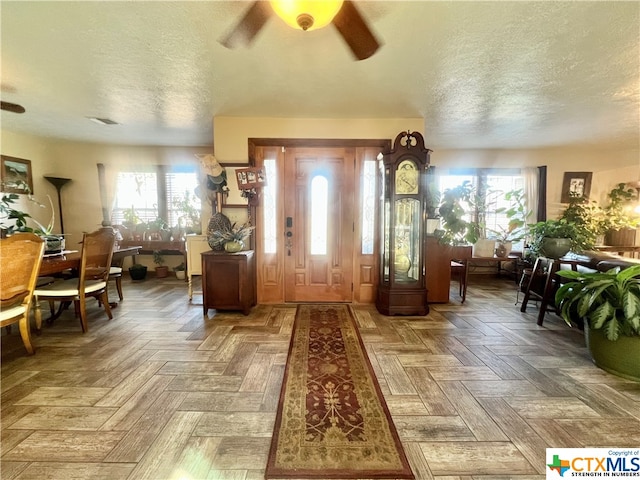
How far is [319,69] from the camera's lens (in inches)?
91.8

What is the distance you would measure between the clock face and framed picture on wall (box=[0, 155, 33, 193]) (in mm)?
6178

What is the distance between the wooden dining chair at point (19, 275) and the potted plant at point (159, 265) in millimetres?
3154

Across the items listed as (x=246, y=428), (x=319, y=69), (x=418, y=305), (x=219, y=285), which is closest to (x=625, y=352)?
(x=418, y=305)

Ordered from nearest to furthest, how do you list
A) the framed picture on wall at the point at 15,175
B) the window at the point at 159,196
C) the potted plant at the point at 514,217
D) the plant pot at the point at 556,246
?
1. the plant pot at the point at 556,246
2. the framed picture on wall at the point at 15,175
3. the potted plant at the point at 514,217
4. the window at the point at 159,196

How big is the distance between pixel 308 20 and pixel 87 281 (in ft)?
11.7

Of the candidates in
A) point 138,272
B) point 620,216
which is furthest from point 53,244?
point 620,216

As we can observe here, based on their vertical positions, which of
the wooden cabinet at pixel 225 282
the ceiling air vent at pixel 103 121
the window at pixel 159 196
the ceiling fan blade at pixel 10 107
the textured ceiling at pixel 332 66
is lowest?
the wooden cabinet at pixel 225 282

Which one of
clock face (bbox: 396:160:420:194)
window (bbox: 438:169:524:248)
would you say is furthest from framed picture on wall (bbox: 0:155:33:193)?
window (bbox: 438:169:524:248)

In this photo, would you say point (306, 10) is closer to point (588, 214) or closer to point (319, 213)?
point (319, 213)

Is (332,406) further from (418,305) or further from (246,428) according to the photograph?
(418,305)

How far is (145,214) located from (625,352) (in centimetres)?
705

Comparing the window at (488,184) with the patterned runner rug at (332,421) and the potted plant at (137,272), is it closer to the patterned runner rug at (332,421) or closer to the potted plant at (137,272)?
the patterned runner rug at (332,421)

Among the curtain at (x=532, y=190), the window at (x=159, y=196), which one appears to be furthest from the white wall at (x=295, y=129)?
the curtain at (x=532, y=190)

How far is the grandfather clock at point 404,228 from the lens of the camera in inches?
126
